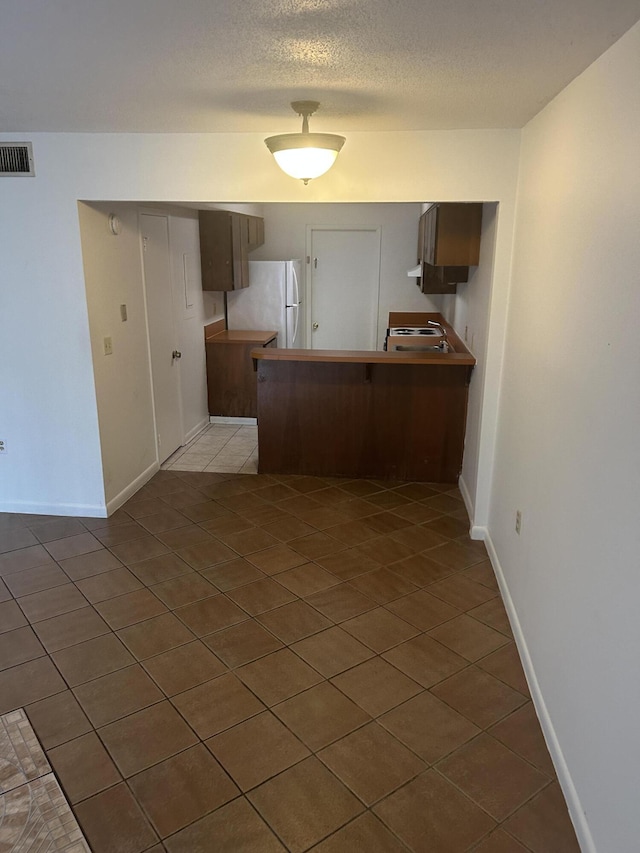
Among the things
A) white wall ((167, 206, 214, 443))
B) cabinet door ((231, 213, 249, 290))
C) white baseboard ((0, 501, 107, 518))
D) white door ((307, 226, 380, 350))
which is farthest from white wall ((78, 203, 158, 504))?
white door ((307, 226, 380, 350))

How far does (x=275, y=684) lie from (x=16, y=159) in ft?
10.3

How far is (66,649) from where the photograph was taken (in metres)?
2.62

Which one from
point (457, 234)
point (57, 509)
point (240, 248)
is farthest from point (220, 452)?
point (457, 234)

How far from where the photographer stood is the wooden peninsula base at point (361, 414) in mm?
4344

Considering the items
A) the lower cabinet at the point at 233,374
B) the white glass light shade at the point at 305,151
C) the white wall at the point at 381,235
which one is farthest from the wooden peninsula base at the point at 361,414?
the white wall at the point at 381,235

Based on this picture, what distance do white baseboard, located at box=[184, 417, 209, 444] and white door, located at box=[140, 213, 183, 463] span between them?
25 cm

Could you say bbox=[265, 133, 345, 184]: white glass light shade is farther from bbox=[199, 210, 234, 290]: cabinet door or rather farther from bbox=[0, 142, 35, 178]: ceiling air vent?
bbox=[199, 210, 234, 290]: cabinet door

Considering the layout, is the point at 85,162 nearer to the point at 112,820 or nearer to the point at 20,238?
the point at 20,238

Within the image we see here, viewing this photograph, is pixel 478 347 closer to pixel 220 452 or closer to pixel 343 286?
pixel 220 452

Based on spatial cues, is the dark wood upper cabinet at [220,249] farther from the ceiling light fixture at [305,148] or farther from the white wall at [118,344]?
the ceiling light fixture at [305,148]

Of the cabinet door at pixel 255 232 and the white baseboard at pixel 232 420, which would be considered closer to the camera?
the white baseboard at pixel 232 420

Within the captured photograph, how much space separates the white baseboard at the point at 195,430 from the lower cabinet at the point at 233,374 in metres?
0.16

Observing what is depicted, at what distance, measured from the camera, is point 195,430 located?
5734mm

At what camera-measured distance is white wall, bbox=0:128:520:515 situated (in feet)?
10.3
